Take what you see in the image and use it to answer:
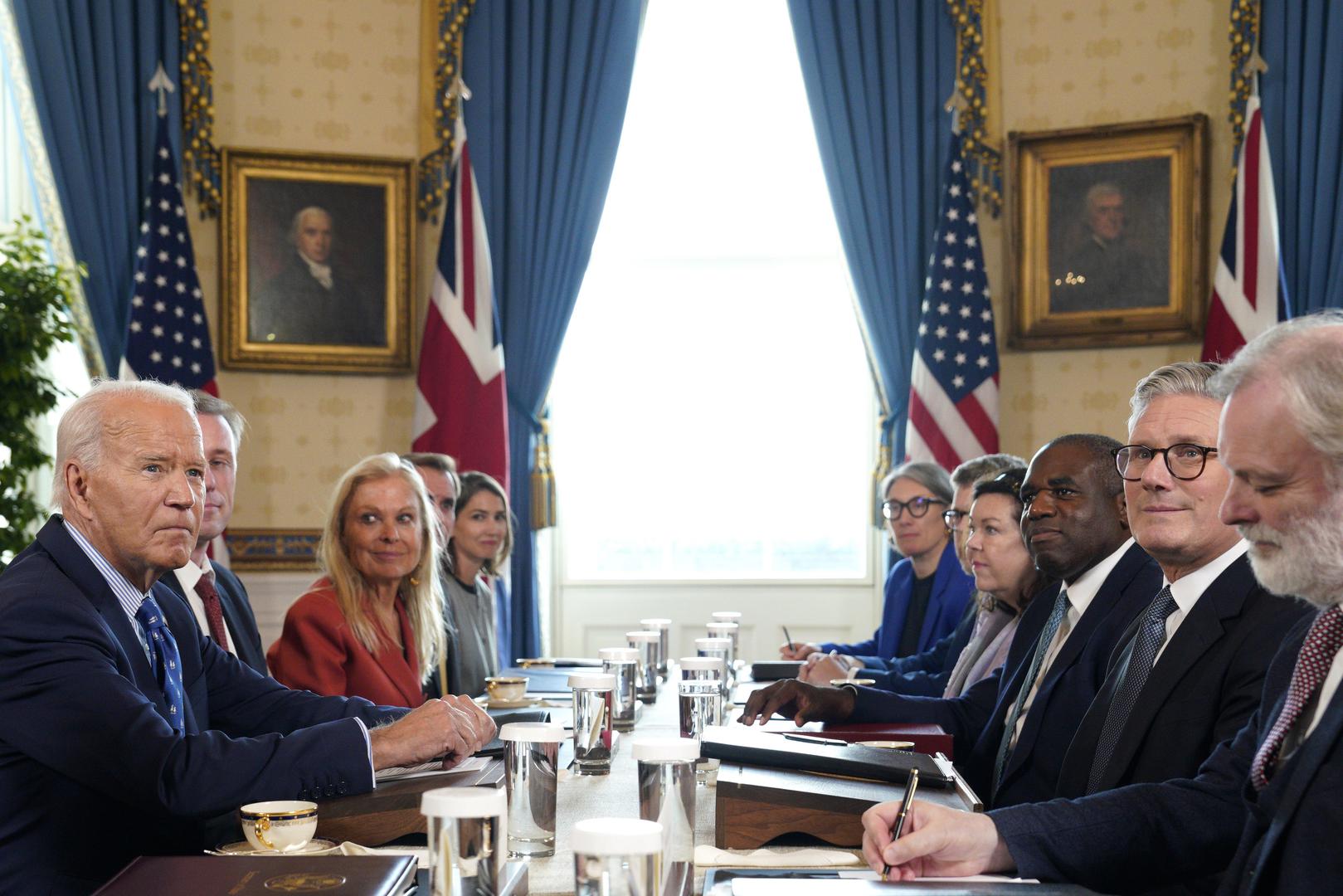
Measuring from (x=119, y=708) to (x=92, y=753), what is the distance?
0.26 feet

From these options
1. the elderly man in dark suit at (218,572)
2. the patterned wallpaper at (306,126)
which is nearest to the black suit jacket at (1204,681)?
the elderly man in dark suit at (218,572)

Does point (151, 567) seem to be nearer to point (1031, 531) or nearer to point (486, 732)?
point (486, 732)

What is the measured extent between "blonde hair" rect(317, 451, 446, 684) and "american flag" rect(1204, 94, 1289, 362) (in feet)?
13.8

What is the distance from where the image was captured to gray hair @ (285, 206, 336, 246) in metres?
7.46

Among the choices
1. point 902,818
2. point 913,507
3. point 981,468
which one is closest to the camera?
point 902,818

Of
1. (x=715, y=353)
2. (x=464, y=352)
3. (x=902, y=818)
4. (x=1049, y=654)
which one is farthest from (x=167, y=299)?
(x=902, y=818)

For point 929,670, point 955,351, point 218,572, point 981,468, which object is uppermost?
point 955,351

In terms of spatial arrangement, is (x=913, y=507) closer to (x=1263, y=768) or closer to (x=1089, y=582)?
(x=1089, y=582)

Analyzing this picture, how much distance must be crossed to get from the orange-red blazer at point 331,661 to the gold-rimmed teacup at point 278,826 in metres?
1.61

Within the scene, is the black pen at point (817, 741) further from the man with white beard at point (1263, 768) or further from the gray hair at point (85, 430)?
the gray hair at point (85, 430)

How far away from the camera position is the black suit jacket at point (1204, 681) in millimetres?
2152

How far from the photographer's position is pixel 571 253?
7520mm

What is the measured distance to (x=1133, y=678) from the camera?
2381 millimetres

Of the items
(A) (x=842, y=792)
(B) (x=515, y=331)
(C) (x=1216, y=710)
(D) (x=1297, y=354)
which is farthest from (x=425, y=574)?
(B) (x=515, y=331)
